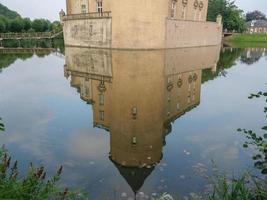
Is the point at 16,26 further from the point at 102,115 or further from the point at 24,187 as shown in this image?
the point at 24,187

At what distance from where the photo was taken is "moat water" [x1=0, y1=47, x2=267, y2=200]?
5.58m

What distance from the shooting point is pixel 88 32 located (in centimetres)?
3384

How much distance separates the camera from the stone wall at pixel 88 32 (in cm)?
3116

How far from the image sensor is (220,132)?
830cm

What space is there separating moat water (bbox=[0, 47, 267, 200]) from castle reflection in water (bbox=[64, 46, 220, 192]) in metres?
0.03

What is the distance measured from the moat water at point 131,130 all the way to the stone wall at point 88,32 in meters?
16.7

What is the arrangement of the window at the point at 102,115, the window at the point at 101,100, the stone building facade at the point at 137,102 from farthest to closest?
the window at the point at 101,100 → the window at the point at 102,115 → the stone building facade at the point at 137,102

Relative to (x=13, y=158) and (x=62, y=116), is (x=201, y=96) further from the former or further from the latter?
(x=13, y=158)

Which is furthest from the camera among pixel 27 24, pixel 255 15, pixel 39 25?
pixel 255 15

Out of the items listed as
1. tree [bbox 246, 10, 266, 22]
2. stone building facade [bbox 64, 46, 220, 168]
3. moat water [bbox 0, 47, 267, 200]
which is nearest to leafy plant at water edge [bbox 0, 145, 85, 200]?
moat water [bbox 0, 47, 267, 200]

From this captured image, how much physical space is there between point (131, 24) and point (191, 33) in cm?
1400

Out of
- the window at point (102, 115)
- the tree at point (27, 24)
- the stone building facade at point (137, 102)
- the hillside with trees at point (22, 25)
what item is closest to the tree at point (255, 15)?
the hillside with trees at point (22, 25)

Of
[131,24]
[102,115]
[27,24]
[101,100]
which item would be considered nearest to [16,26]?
[27,24]

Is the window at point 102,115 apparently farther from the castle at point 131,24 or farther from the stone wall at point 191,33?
the stone wall at point 191,33
